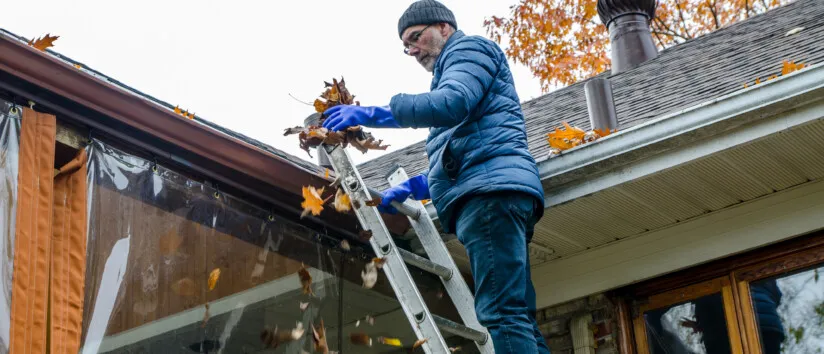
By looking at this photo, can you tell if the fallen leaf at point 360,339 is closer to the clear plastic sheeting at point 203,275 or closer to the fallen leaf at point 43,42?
the clear plastic sheeting at point 203,275

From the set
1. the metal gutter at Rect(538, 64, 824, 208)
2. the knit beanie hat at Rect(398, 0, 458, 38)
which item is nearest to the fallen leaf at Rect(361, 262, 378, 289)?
the metal gutter at Rect(538, 64, 824, 208)

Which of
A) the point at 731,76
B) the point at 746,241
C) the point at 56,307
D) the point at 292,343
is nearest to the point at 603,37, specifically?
the point at 731,76

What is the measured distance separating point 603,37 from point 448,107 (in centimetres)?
1293

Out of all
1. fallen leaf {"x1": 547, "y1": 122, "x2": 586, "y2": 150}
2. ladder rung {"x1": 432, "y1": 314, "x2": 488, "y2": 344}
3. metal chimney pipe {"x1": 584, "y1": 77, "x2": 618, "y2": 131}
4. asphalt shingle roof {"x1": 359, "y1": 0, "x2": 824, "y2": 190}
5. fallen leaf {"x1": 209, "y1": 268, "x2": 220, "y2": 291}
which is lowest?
ladder rung {"x1": 432, "y1": 314, "x2": 488, "y2": 344}

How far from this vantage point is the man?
14.4 feet

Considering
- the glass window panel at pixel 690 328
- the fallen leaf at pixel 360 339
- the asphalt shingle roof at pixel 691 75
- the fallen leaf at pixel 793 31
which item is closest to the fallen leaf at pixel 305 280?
the fallen leaf at pixel 360 339

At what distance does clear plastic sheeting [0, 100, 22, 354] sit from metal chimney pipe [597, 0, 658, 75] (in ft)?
20.6

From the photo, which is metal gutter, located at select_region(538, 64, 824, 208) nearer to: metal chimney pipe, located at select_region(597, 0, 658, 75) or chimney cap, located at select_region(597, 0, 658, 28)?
metal chimney pipe, located at select_region(597, 0, 658, 75)

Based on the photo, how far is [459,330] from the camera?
15.6 feet

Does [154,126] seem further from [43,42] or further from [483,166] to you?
[483,166]

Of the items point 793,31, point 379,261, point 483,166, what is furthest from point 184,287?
point 793,31

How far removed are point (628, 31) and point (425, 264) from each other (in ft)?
18.1

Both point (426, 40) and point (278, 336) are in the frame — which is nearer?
point (278, 336)

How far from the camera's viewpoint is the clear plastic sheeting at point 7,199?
11.8 feet
